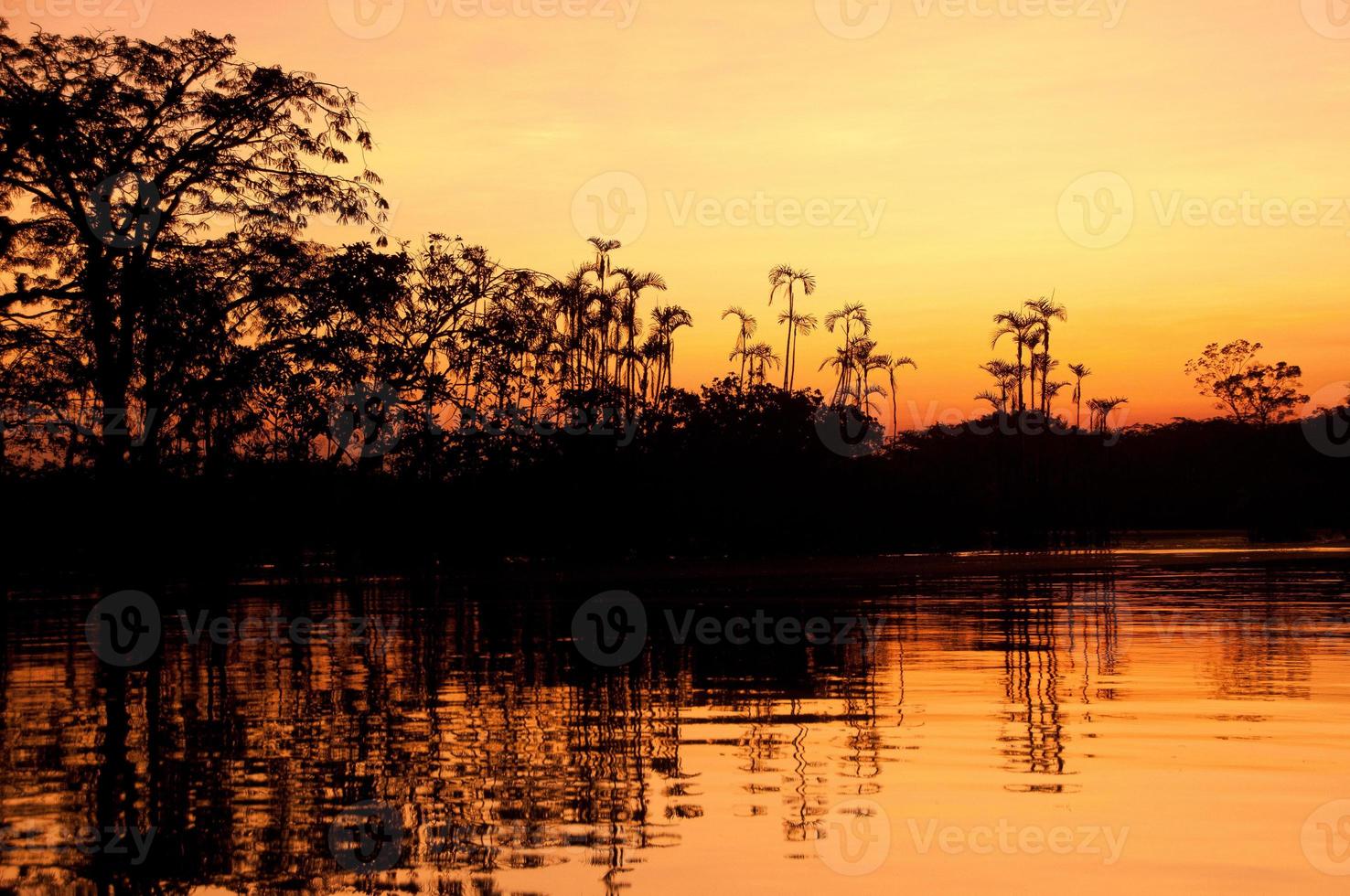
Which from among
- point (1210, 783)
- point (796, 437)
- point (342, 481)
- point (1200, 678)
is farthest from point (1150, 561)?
point (1210, 783)

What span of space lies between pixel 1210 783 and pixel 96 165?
1930 centimetres

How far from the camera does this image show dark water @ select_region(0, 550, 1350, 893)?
7879mm

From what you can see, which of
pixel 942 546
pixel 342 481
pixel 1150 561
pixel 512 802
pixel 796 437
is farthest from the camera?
pixel 942 546

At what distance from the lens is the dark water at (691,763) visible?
788cm

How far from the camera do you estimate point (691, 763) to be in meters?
11.2

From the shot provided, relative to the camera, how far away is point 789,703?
14750 millimetres

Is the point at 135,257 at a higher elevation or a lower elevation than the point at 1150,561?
higher

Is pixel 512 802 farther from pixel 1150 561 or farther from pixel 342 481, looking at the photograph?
pixel 1150 561

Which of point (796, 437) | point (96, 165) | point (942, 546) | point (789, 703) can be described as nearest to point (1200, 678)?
point (789, 703)

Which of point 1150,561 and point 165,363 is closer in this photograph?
point 165,363

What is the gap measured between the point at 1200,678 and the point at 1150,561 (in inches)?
1432

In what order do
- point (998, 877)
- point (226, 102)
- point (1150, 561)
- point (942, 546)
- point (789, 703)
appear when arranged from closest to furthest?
point (998, 877) < point (789, 703) < point (226, 102) < point (1150, 561) < point (942, 546)

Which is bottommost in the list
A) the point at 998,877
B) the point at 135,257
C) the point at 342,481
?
the point at 998,877

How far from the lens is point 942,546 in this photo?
221 ft
